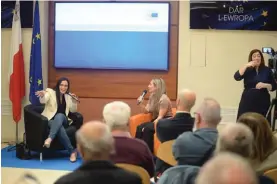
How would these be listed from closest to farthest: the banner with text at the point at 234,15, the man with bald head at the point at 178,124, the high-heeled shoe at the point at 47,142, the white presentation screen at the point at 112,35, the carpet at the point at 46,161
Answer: the man with bald head at the point at 178,124 < the carpet at the point at 46,161 < the high-heeled shoe at the point at 47,142 < the banner with text at the point at 234,15 < the white presentation screen at the point at 112,35

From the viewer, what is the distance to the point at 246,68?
18.7 ft

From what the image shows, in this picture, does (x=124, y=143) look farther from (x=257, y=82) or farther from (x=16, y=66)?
(x=16, y=66)

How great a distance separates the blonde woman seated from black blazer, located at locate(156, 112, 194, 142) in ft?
4.69

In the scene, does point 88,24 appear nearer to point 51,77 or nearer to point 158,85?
point 51,77

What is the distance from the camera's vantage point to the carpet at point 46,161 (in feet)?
19.5

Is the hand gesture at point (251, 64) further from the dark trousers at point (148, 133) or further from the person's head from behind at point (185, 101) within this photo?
the person's head from behind at point (185, 101)

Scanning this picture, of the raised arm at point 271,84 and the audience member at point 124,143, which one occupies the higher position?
the raised arm at point 271,84

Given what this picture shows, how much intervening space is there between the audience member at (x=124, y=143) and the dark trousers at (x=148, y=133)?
233 cm

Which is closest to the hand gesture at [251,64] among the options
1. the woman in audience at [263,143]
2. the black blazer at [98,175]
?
the woman in audience at [263,143]

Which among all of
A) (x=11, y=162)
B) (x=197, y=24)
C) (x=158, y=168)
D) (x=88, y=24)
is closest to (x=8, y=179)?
(x=11, y=162)

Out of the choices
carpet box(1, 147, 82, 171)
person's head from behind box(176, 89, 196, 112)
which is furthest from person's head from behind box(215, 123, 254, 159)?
carpet box(1, 147, 82, 171)

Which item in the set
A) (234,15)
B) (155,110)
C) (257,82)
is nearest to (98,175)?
(155,110)

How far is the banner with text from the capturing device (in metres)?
6.84

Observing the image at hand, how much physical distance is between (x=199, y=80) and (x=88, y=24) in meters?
1.89
